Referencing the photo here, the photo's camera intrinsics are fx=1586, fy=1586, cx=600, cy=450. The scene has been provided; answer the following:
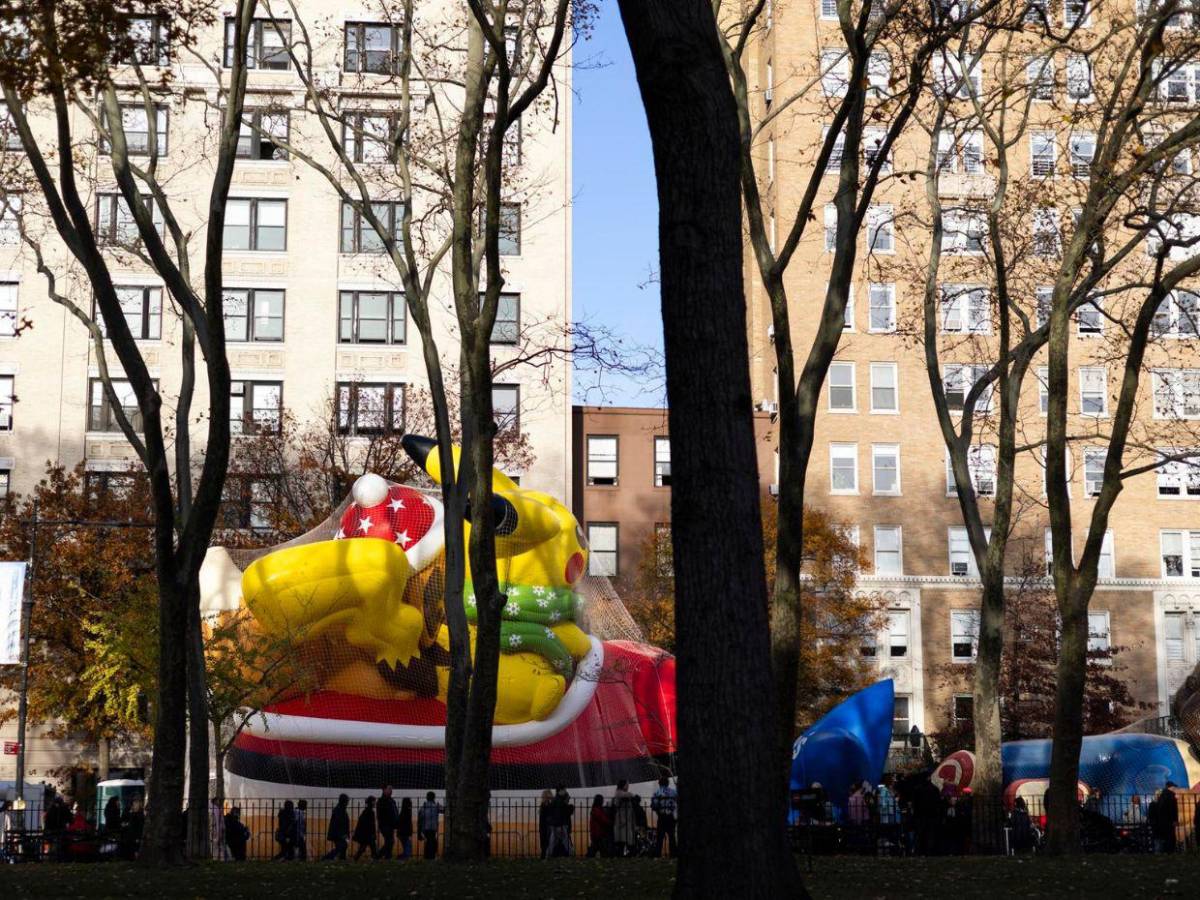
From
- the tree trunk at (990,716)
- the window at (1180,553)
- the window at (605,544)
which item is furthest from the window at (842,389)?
the tree trunk at (990,716)

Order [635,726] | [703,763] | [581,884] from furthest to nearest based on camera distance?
[635,726] → [581,884] → [703,763]

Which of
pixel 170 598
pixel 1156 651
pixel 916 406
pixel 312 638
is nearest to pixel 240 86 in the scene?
pixel 170 598

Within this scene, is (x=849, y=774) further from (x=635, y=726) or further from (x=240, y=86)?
(x=240, y=86)

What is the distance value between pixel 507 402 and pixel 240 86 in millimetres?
35366

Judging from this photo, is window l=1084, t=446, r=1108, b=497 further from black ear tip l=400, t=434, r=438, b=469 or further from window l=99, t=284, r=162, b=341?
black ear tip l=400, t=434, r=438, b=469

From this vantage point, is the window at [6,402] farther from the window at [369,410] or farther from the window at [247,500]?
the window at [369,410]

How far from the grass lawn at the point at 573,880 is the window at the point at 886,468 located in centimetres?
4070

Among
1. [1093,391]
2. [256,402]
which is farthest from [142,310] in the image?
[1093,391]

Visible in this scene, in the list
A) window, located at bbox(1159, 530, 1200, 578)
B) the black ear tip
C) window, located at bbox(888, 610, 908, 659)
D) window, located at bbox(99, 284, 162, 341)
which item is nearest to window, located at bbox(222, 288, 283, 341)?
window, located at bbox(99, 284, 162, 341)

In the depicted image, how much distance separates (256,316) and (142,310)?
148 inches

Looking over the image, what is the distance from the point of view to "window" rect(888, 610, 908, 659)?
190 ft

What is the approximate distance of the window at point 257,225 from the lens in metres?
54.4

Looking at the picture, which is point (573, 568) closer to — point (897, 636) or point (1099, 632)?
point (897, 636)

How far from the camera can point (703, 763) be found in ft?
30.2
